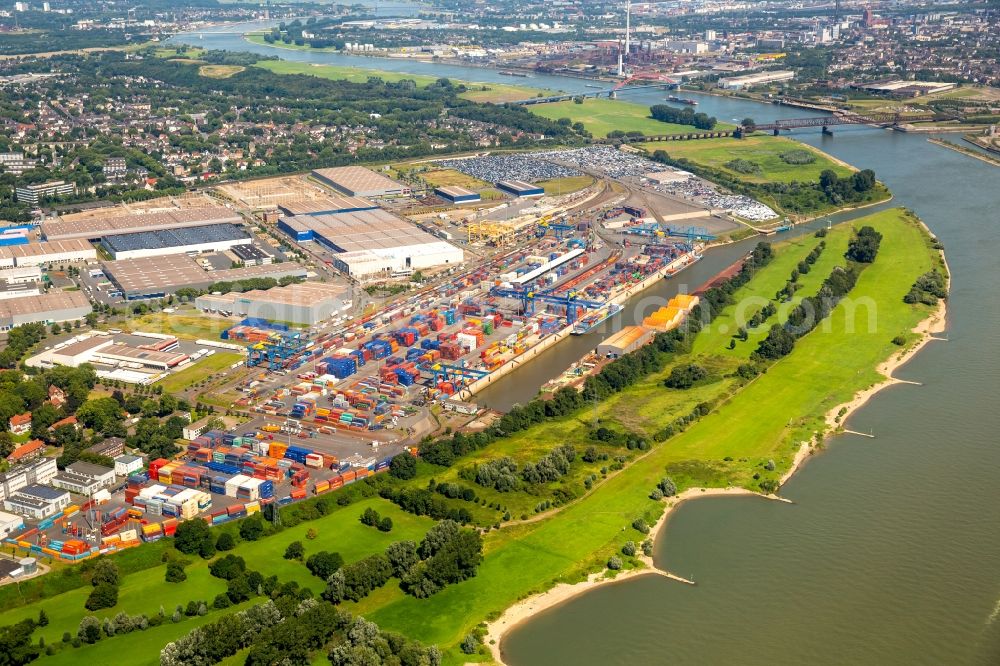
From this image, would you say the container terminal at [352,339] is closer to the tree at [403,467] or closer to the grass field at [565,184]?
the tree at [403,467]

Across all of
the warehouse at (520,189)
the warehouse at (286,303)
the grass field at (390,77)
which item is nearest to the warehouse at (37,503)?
the warehouse at (286,303)

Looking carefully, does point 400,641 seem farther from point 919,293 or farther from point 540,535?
point 919,293

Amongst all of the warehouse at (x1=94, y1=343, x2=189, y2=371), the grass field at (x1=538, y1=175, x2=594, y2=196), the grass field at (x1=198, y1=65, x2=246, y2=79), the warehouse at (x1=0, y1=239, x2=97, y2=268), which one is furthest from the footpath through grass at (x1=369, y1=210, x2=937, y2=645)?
the grass field at (x1=198, y1=65, x2=246, y2=79)

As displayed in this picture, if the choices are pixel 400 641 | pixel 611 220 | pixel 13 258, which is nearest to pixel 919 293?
pixel 611 220

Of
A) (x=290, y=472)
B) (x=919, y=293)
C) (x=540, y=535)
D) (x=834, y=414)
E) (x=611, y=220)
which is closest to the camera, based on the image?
(x=540, y=535)

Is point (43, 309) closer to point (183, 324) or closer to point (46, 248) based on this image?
point (183, 324)

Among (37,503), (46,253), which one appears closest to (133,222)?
(46,253)

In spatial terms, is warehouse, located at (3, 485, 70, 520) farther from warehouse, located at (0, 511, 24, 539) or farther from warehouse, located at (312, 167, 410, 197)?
warehouse, located at (312, 167, 410, 197)
